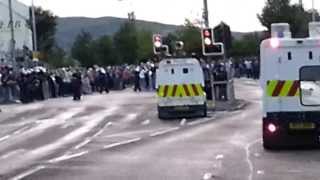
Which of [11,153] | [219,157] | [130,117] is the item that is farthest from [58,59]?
[219,157]

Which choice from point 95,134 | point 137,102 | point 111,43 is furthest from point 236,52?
point 95,134

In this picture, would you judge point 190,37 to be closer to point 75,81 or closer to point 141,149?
point 75,81

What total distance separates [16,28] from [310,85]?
202ft

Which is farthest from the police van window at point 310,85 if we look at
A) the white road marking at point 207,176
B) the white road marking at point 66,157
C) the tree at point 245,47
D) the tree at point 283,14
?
the tree at point 245,47

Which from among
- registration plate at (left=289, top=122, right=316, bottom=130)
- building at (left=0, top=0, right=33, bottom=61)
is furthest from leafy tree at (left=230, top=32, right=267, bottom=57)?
registration plate at (left=289, top=122, right=316, bottom=130)

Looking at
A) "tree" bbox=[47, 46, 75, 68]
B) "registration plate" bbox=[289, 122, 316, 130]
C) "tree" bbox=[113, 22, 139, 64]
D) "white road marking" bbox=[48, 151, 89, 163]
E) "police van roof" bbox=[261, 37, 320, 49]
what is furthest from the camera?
"tree" bbox=[113, 22, 139, 64]

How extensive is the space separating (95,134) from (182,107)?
7.48 meters

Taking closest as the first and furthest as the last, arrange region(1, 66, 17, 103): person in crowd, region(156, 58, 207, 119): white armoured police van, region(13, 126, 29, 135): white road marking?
region(13, 126, 29, 135): white road marking
region(156, 58, 207, 119): white armoured police van
region(1, 66, 17, 103): person in crowd

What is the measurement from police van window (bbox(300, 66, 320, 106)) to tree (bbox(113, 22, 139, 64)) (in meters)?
87.7

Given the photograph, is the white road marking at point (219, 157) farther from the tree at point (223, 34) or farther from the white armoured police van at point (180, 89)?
the tree at point (223, 34)

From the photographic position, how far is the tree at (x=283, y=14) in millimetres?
87812

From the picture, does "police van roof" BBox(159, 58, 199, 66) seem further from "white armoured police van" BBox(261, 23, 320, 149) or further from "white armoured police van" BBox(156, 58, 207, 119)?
"white armoured police van" BBox(261, 23, 320, 149)

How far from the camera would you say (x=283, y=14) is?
3644 inches

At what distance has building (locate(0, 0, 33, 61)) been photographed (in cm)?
7762
